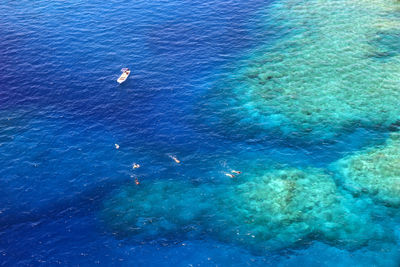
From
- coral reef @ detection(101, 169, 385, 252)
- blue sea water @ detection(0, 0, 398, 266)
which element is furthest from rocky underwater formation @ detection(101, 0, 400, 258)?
blue sea water @ detection(0, 0, 398, 266)

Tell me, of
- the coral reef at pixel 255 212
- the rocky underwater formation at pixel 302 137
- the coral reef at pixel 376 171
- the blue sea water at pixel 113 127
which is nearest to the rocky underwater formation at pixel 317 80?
the rocky underwater formation at pixel 302 137

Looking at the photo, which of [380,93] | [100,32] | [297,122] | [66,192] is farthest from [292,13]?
[66,192]

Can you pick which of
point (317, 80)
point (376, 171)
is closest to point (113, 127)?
point (317, 80)

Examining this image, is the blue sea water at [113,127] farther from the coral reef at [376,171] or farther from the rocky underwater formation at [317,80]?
the rocky underwater formation at [317,80]

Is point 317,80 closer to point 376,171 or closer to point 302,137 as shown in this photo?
point 302,137

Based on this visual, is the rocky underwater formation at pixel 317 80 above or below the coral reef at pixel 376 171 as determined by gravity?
above

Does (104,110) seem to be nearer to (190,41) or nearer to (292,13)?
(190,41)
